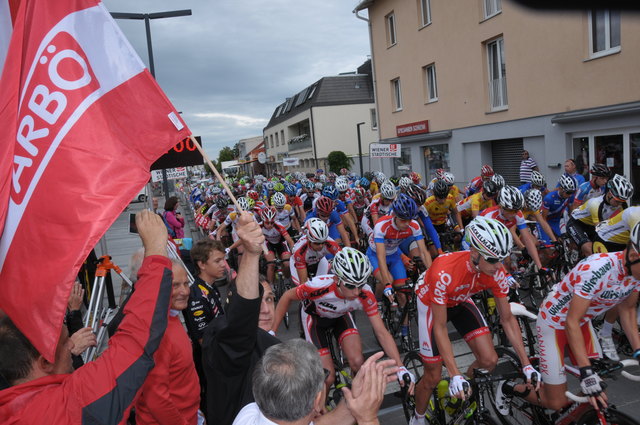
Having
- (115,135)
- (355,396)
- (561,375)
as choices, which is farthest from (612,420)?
(115,135)

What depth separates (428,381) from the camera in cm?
378

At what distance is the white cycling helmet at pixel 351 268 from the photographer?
3814 millimetres

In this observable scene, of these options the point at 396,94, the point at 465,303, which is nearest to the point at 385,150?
the point at 396,94

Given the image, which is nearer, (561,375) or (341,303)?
(561,375)

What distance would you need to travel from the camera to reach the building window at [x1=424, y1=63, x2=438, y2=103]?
64.2 ft

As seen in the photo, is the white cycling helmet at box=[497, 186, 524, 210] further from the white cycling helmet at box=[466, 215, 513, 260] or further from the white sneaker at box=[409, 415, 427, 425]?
the white sneaker at box=[409, 415, 427, 425]

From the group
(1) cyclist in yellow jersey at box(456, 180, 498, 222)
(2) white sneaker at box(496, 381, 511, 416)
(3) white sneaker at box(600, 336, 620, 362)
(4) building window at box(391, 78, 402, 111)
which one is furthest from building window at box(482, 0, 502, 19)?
(2) white sneaker at box(496, 381, 511, 416)

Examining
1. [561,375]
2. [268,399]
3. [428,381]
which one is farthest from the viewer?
[428,381]

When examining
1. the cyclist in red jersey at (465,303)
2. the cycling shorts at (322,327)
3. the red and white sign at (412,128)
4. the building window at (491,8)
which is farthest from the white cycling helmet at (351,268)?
the red and white sign at (412,128)

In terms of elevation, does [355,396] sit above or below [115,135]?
→ below

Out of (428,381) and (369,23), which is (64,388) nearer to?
(428,381)

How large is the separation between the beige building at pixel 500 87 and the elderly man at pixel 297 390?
723cm

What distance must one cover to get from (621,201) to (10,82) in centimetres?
635

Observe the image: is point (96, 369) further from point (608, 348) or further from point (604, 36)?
point (604, 36)
